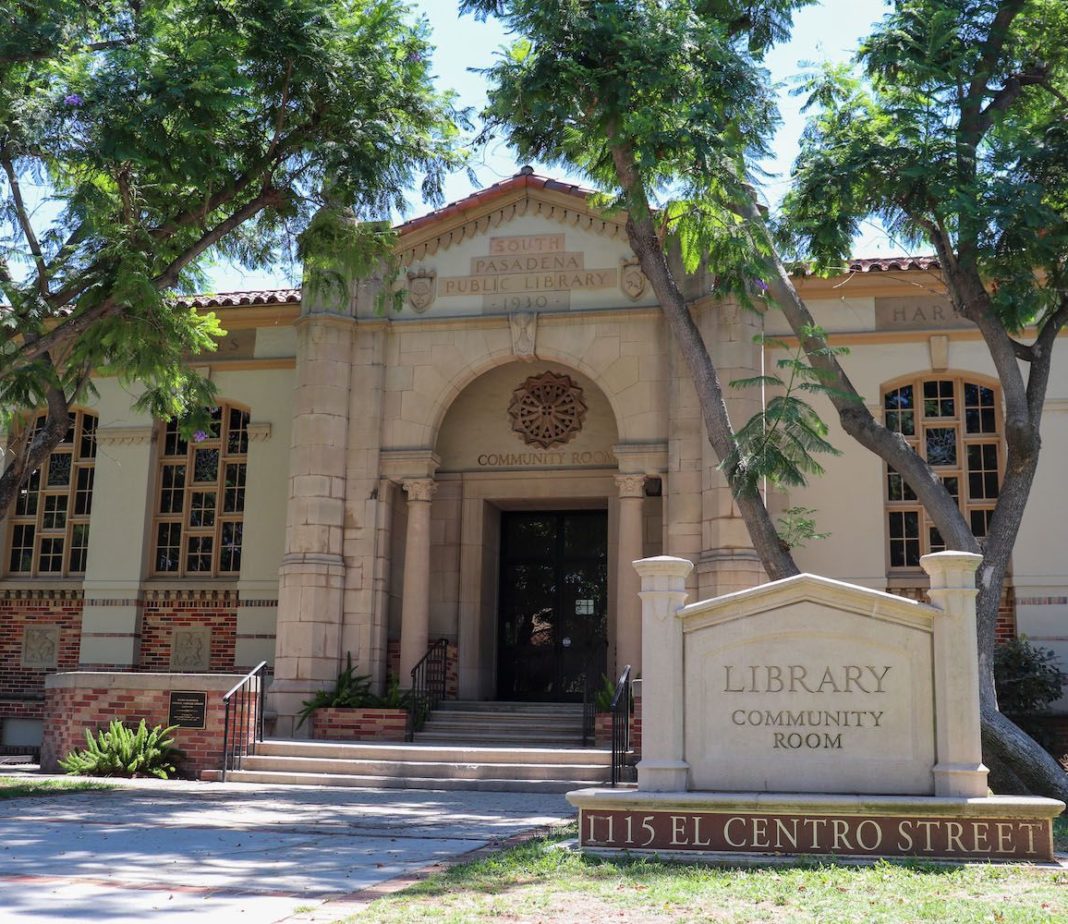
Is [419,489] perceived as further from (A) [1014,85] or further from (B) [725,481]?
(A) [1014,85]

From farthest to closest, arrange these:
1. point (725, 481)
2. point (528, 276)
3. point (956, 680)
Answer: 1. point (528, 276)
2. point (725, 481)
3. point (956, 680)

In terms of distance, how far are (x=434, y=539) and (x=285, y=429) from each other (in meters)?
3.00

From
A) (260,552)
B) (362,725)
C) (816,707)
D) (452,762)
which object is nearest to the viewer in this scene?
(816,707)

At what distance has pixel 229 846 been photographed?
8.41 metres

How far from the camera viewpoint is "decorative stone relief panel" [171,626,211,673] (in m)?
19.1

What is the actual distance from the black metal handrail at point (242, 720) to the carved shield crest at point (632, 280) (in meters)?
7.45

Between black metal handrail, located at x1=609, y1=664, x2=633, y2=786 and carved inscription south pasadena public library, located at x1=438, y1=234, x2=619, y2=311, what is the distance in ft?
19.6

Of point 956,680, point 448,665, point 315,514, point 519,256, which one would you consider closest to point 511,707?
point 448,665

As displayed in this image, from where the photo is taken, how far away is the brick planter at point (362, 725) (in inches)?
634

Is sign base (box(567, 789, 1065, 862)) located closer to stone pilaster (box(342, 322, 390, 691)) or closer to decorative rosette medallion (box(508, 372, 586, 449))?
stone pilaster (box(342, 322, 390, 691))

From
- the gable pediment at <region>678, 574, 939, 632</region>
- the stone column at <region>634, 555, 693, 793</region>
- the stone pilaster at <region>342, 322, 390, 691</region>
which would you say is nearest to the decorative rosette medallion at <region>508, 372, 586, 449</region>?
the stone pilaster at <region>342, 322, 390, 691</region>

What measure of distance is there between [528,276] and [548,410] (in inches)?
86.5

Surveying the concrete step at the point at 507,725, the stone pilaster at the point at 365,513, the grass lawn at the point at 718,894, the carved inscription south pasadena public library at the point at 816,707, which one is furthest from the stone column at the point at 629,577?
the grass lawn at the point at 718,894

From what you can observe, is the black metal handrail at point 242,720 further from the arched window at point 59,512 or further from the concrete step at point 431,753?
the arched window at point 59,512
